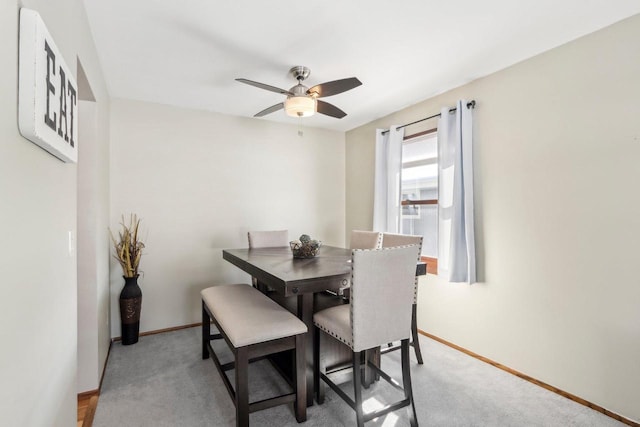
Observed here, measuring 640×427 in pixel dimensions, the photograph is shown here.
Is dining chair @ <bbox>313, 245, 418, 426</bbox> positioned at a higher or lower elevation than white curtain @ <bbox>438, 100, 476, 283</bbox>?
lower

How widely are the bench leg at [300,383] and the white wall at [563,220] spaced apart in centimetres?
178

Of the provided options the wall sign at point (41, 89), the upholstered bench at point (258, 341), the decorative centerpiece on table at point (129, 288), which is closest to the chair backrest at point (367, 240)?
the upholstered bench at point (258, 341)

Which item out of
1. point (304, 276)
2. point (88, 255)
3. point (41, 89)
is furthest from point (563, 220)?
point (88, 255)

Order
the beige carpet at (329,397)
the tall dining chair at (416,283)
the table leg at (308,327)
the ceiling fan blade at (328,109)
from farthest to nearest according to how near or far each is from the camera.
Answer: the ceiling fan blade at (328,109) < the tall dining chair at (416,283) < the table leg at (308,327) < the beige carpet at (329,397)

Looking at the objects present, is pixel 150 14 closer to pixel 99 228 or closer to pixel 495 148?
pixel 99 228

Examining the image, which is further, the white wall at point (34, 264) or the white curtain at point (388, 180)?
the white curtain at point (388, 180)

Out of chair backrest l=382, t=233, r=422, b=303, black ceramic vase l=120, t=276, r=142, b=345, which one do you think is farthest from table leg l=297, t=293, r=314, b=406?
black ceramic vase l=120, t=276, r=142, b=345

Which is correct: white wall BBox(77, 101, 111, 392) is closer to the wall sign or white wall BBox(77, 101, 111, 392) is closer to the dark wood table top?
the dark wood table top

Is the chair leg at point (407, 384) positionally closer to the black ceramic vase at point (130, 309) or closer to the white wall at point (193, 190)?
the white wall at point (193, 190)

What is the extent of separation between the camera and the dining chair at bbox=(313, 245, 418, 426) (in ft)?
5.74

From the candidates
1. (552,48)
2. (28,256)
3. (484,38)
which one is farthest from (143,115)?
(552,48)

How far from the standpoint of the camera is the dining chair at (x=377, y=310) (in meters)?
1.75

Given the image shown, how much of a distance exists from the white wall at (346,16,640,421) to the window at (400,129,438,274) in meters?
0.51

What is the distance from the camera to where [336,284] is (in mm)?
1915
